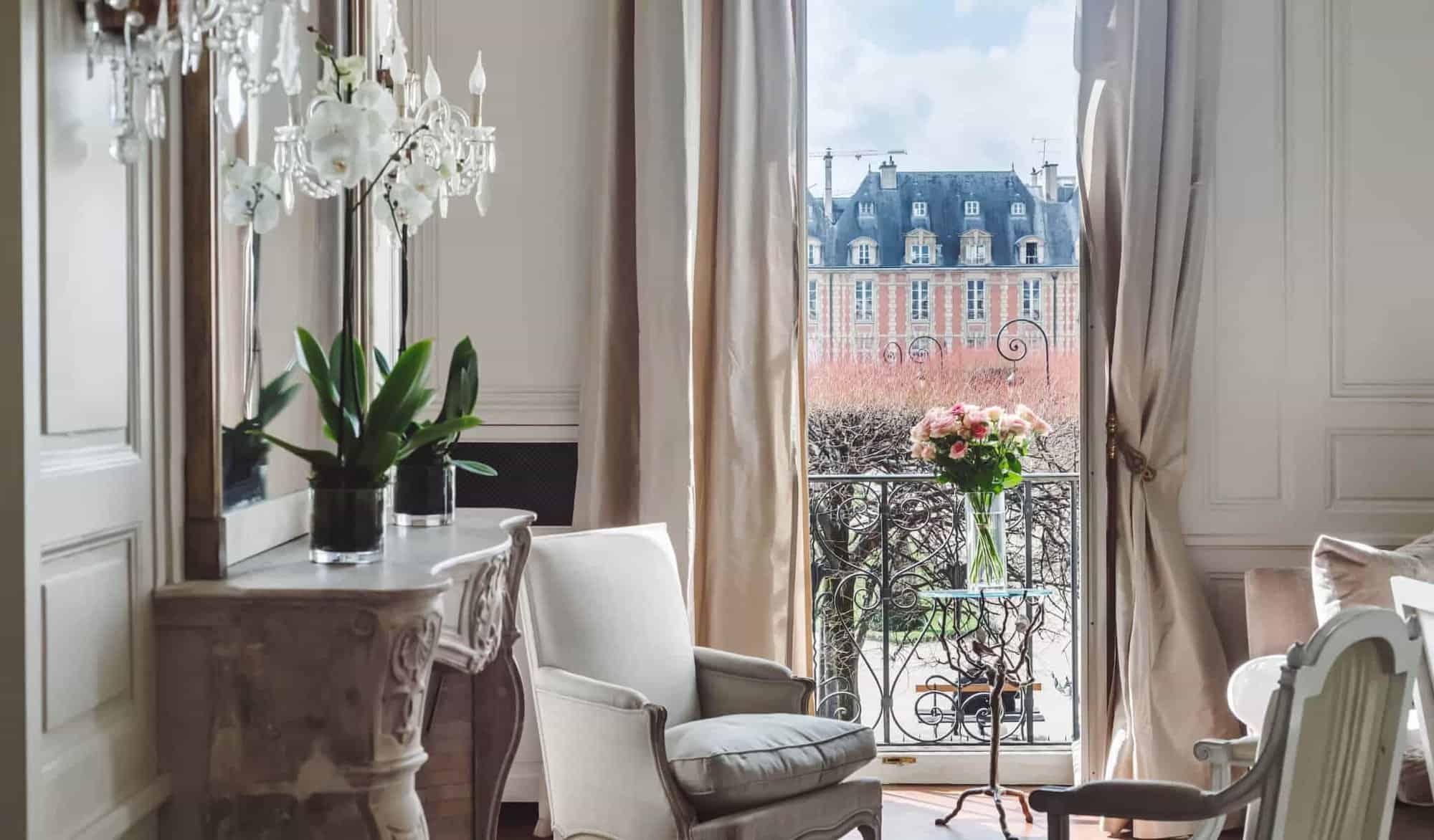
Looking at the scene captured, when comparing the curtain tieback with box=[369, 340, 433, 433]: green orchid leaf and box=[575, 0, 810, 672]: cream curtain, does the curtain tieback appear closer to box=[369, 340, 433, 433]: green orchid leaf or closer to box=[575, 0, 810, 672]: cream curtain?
box=[575, 0, 810, 672]: cream curtain

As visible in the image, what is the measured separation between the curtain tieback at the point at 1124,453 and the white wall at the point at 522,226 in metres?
1.55

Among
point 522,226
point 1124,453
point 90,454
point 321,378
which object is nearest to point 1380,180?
point 1124,453

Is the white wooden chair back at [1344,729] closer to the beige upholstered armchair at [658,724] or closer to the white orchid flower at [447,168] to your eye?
the beige upholstered armchair at [658,724]

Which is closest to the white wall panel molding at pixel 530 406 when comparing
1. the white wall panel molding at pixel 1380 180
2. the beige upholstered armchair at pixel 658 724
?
the beige upholstered armchair at pixel 658 724

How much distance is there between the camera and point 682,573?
339 cm

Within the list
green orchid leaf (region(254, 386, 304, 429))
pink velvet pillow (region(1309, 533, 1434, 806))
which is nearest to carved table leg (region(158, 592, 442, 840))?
green orchid leaf (region(254, 386, 304, 429))

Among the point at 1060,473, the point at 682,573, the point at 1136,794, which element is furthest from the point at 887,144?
the point at 1136,794

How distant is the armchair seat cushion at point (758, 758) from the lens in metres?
2.46

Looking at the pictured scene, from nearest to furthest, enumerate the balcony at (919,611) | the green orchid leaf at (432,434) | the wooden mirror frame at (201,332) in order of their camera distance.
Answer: the wooden mirror frame at (201,332) < the green orchid leaf at (432,434) < the balcony at (919,611)

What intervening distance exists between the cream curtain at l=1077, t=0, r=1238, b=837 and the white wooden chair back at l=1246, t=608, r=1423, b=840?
191cm

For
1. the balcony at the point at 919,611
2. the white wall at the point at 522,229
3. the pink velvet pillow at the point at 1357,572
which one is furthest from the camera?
the balcony at the point at 919,611

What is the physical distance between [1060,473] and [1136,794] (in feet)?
7.60

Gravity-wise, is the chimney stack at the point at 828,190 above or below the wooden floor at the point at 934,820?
above

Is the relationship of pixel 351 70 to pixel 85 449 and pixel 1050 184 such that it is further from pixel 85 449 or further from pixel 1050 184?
pixel 1050 184
